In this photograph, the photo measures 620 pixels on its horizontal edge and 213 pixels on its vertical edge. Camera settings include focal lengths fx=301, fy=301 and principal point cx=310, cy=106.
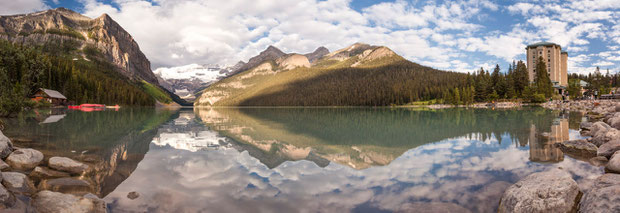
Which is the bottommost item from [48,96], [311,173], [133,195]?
[311,173]

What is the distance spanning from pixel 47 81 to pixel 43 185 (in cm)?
12136

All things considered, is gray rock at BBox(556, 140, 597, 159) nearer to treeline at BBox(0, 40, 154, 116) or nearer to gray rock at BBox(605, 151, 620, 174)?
gray rock at BBox(605, 151, 620, 174)

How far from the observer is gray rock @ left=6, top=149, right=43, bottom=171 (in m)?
11.8

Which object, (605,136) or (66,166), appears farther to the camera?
(605,136)

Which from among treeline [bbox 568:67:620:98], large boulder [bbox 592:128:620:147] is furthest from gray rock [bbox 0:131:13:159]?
treeline [bbox 568:67:620:98]

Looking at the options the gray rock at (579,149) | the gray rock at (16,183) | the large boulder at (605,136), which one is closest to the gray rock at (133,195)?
the gray rock at (16,183)

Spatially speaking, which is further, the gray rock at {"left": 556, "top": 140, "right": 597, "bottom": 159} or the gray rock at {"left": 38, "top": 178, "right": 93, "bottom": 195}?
the gray rock at {"left": 556, "top": 140, "right": 597, "bottom": 159}

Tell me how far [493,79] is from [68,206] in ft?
473

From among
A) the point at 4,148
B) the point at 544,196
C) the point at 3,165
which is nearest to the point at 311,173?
the point at 544,196

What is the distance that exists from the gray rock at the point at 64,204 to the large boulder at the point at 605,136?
22.5 metres

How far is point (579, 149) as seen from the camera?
15.9m

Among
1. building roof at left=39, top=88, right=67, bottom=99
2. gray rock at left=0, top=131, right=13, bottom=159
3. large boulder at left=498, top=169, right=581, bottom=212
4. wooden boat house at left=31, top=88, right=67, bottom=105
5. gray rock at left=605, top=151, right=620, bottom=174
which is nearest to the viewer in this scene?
large boulder at left=498, top=169, right=581, bottom=212

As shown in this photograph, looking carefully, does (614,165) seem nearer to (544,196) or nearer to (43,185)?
(544,196)

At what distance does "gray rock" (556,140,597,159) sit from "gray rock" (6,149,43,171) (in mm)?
24706
